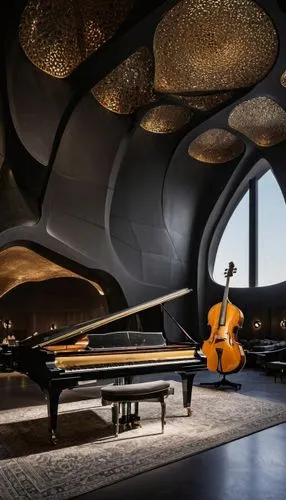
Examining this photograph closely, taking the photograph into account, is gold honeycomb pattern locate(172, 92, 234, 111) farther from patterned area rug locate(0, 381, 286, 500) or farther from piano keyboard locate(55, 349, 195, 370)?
patterned area rug locate(0, 381, 286, 500)

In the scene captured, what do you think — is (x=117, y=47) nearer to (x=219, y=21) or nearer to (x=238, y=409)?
(x=219, y=21)

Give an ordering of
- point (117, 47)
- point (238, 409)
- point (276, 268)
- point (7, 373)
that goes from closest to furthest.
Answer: point (238, 409) < point (117, 47) < point (7, 373) < point (276, 268)

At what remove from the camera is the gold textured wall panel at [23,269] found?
9.09 m

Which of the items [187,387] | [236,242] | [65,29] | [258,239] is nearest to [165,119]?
[65,29]

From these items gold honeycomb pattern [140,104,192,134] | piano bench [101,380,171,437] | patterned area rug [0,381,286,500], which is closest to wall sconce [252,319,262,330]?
patterned area rug [0,381,286,500]

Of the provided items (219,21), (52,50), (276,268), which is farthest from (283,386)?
(52,50)

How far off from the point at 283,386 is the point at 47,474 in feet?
18.0

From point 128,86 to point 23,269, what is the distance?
543 cm

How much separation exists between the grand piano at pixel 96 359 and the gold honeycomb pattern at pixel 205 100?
19.3ft

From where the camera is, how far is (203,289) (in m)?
12.2

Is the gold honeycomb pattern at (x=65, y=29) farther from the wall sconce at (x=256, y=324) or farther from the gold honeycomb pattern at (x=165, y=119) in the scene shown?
the wall sconce at (x=256, y=324)

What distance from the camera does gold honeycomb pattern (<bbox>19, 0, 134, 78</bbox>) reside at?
22.7 feet

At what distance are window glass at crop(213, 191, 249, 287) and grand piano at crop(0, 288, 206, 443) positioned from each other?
794cm

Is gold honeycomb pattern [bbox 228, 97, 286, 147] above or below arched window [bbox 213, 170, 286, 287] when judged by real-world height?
above
